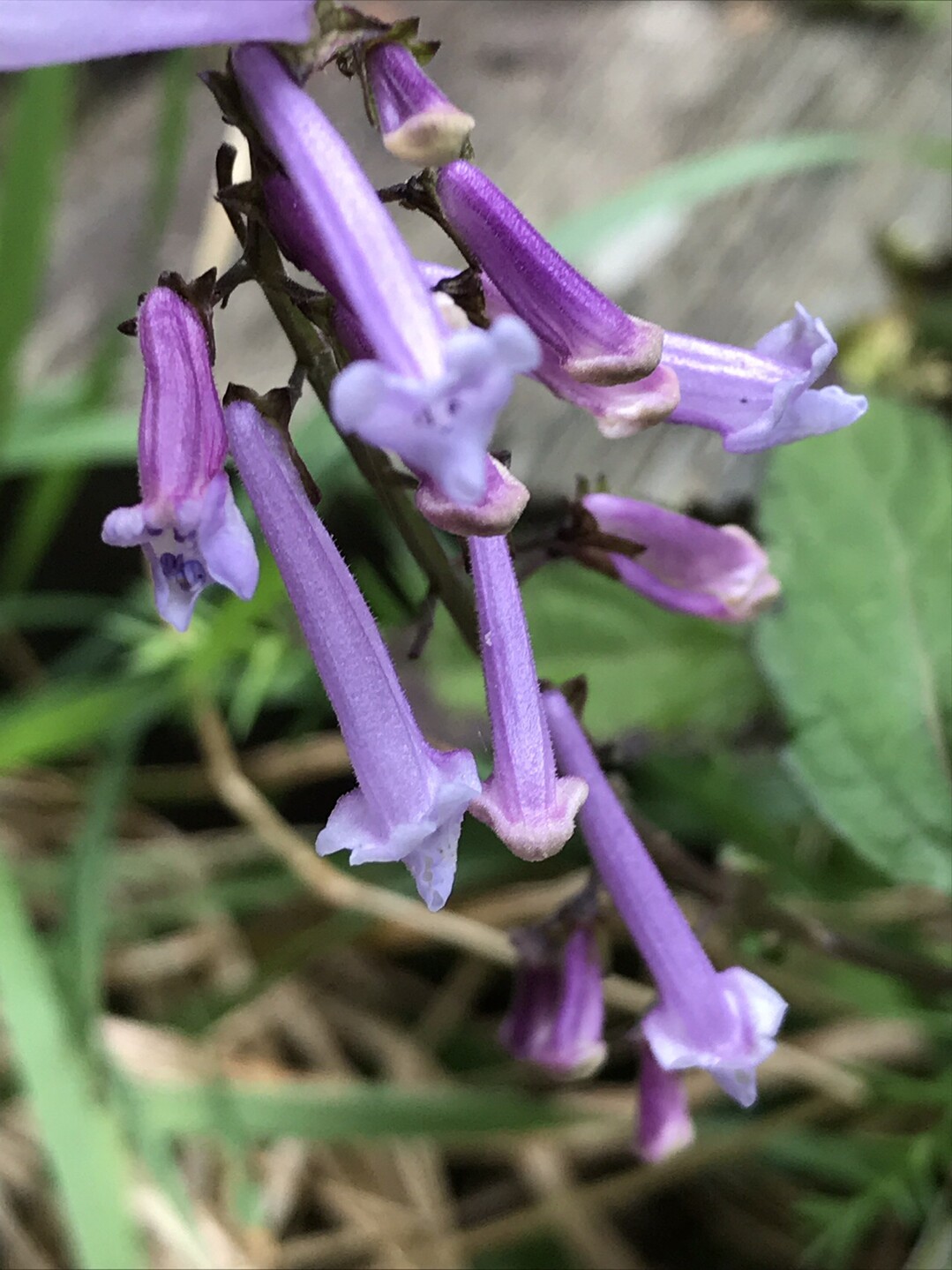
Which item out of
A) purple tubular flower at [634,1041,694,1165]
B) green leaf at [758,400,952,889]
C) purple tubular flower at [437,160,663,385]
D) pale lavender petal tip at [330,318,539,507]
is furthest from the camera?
green leaf at [758,400,952,889]

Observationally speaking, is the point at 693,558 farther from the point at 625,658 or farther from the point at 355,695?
the point at 625,658

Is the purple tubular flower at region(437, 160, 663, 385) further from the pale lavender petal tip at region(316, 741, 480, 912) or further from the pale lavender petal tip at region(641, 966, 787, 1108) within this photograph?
the pale lavender petal tip at region(641, 966, 787, 1108)

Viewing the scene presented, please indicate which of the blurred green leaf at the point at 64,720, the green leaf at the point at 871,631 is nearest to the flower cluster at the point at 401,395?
the green leaf at the point at 871,631

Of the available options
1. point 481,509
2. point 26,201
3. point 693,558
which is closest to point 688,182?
point 693,558

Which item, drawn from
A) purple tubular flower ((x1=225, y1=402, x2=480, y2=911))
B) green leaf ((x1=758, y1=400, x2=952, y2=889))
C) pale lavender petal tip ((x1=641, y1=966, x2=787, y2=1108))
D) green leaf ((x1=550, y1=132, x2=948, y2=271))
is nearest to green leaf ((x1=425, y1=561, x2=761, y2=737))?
green leaf ((x1=758, y1=400, x2=952, y2=889))

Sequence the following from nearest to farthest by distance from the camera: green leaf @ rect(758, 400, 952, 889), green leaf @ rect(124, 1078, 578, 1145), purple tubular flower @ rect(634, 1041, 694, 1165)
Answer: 1. purple tubular flower @ rect(634, 1041, 694, 1165)
2. green leaf @ rect(758, 400, 952, 889)
3. green leaf @ rect(124, 1078, 578, 1145)

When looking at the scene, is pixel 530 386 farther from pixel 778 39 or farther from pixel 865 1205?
pixel 865 1205

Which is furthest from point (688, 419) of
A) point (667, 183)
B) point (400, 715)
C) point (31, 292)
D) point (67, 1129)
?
point (31, 292)
